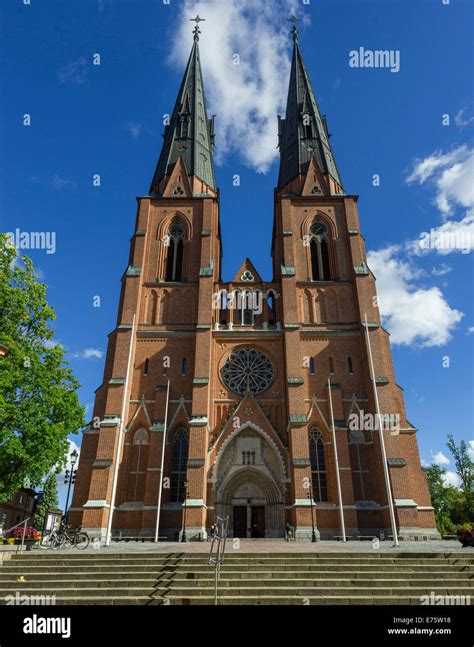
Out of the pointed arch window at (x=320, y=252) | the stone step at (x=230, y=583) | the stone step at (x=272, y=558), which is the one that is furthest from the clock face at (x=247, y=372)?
the stone step at (x=230, y=583)

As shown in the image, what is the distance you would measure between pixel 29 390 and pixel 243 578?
40.8 feet

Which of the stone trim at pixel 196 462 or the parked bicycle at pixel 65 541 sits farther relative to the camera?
the stone trim at pixel 196 462

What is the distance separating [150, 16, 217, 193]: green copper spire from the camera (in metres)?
37.3

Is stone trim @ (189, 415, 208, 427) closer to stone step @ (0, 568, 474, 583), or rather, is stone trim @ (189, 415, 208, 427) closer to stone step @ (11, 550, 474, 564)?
stone step @ (11, 550, 474, 564)

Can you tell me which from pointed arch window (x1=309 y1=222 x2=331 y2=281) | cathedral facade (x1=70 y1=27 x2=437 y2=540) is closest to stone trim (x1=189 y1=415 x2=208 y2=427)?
cathedral facade (x1=70 y1=27 x2=437 y2=540)

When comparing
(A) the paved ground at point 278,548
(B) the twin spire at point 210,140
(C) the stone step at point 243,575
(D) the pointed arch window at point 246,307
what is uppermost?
(B) the twin spire at point 210,140

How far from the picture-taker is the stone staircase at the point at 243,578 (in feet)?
28.4

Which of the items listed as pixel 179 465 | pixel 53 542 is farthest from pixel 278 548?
pixel 179 465

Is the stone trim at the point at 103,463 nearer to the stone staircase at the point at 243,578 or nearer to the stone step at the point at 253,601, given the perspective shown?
the stone staircase at the point at 243,578

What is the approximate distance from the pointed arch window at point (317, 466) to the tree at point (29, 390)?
13.5 m

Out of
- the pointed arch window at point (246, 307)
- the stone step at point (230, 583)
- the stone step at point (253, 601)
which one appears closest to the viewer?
the stone step at point (253, 601)

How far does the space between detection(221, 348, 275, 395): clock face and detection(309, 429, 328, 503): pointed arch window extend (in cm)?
447
